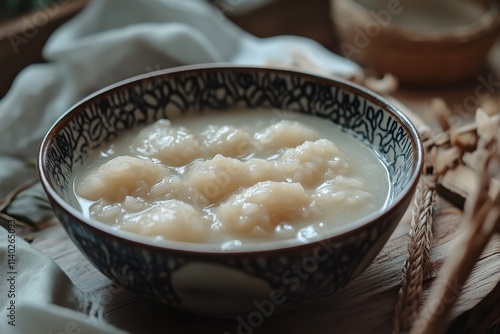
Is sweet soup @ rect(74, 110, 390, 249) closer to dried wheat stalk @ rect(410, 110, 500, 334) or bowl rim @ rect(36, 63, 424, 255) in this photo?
bowl rim @ rect(36, 63, 424, 255)

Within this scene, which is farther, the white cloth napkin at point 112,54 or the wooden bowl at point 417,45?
the wooden bowl at point 417,45

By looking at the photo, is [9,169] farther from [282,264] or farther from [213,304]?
[282,264]

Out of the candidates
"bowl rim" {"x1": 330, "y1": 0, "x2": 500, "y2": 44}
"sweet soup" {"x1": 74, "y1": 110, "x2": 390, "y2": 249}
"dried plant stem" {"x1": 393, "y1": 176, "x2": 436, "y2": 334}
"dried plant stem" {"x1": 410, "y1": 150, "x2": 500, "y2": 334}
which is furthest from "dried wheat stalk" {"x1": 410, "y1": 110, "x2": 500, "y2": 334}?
"bowl rim" {"x1": 330, "y1": 0, "x2": 500, "y2": 44}

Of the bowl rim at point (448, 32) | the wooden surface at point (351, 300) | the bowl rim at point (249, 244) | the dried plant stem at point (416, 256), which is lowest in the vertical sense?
the wooden surface at point (351, 300)

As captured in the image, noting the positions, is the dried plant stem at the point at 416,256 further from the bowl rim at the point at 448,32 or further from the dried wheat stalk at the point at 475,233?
the bowl rim at the point at 448,32

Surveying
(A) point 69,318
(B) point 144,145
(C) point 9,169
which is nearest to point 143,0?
(C) point 9,169

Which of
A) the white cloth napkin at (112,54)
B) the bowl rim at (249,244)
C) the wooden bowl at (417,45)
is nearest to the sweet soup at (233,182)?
the bowl rim at (249,244)

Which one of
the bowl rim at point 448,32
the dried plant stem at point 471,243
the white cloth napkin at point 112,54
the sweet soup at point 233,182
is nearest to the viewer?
the dried plant stem at point 471,243
